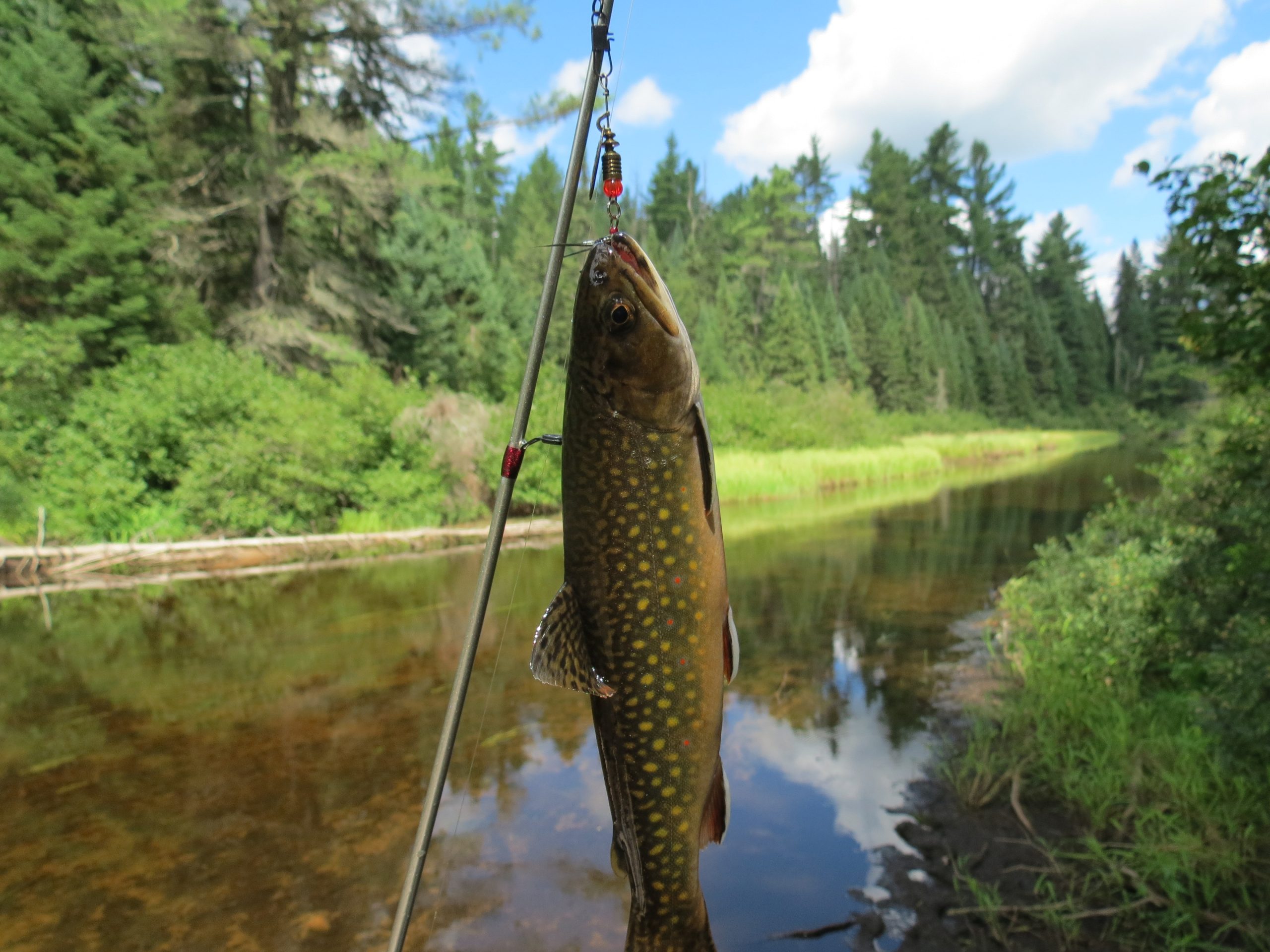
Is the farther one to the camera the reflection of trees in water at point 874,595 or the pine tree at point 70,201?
the pine tree at point 70,201

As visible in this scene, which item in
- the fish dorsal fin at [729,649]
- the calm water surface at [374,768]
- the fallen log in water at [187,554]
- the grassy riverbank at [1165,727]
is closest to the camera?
the fish dorsal fin at [729,649]

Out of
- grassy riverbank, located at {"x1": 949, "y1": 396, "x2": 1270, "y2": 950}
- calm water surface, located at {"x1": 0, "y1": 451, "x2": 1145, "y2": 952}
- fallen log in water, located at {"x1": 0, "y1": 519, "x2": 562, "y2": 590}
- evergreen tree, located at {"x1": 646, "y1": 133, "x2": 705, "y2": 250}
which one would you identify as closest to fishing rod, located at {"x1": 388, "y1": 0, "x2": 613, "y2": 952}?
calm water surface, located at {"x1": 0, "y1": 451, "x2": 1145, "y2": 952}

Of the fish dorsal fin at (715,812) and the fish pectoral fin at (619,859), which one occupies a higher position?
the fish dorsal fin at (715,812)

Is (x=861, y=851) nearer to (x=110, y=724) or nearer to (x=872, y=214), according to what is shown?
(x=110, y=724)

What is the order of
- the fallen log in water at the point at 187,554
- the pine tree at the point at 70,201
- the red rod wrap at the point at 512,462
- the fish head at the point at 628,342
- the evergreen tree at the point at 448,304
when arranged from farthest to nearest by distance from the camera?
1. the evergreen tree at the point at 448,304
2. the pine tree at the point at 70,201
3. the fallen log in water at the point at 187,554
4. the red rod wrap at the point at 512,462
5. the fish head at the point at 628,342

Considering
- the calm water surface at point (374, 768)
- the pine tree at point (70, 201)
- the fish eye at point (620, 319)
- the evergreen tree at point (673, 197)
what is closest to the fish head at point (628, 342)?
the fish eye at point (620, 319)

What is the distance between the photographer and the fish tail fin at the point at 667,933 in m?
1.67

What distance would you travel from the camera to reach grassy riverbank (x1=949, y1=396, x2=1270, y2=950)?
4.00 metres

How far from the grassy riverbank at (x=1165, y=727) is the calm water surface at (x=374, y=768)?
1143 millimetres

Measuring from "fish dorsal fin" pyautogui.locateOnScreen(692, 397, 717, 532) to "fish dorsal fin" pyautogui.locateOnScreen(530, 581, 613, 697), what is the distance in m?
0.33

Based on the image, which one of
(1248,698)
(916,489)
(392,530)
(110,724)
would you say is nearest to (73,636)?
(110,724)

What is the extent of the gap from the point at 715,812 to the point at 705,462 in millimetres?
780

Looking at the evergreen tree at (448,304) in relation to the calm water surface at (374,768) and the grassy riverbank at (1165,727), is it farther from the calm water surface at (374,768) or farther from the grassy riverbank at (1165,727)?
the grassy riverbank at (1165,727)

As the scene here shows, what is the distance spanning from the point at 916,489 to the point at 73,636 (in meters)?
22.2
